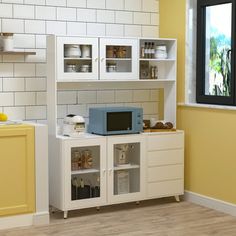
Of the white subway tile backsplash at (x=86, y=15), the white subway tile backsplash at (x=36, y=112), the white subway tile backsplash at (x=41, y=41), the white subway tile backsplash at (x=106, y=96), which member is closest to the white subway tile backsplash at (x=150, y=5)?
the white subway tile backsplash at (x=86, y=15)

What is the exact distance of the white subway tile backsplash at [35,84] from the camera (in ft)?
17.0

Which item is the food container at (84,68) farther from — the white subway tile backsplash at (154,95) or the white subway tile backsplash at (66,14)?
the white subway tile backsplash at (154,95)

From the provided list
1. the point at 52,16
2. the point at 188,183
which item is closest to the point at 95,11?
the point at 52,16

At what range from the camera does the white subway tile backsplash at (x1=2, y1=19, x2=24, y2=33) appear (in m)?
5.02

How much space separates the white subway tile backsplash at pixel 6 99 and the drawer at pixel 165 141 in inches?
51.5

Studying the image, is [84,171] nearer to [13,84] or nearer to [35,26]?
[13,84]

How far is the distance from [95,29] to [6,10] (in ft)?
3.01

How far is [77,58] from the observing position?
4.99 meters

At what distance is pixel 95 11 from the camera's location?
548 centimetres

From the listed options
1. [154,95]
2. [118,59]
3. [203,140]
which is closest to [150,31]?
[154,95]

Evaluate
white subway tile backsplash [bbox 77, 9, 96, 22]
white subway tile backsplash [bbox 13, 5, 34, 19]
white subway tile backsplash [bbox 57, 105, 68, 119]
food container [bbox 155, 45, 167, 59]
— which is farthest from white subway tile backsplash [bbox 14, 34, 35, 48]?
food container [bbox 155, 45, 167, 59]

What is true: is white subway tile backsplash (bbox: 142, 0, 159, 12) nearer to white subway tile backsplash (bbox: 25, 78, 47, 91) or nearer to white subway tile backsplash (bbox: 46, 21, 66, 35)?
white subway tile backsplash (bbox: 46, 21, 66, 35)

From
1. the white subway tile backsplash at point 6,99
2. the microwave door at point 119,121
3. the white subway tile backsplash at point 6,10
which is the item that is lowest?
the microwave door at point 119,121

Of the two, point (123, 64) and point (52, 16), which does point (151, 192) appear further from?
point (52, 16)
